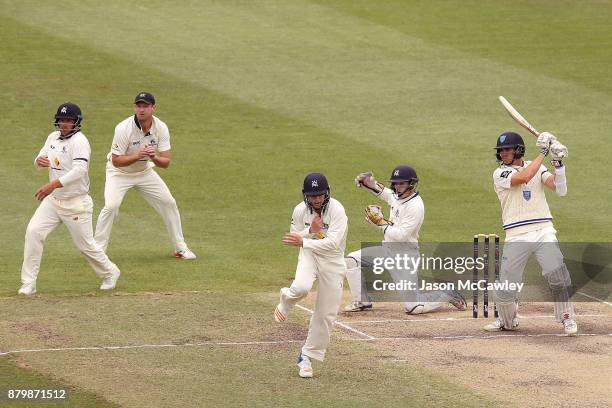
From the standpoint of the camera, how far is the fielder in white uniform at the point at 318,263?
11914 millimetres

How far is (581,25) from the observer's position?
29.5 m

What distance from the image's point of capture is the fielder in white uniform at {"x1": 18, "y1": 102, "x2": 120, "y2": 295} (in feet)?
48.6

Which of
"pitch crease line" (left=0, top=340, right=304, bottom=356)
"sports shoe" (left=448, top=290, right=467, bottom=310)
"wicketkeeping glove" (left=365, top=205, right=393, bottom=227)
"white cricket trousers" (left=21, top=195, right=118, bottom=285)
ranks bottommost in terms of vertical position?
"pitch crease line" (left=0, top=340, right=304, bottom=356)

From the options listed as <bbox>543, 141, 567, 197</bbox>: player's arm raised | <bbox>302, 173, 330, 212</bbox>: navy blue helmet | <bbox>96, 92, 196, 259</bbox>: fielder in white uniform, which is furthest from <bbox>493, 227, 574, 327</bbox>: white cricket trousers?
<bbox>96, 92, 196, 259</bbox>: fielder in white uniform

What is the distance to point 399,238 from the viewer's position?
14586mm

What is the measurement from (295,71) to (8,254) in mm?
10220

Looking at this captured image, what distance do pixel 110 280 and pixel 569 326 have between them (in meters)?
5.62

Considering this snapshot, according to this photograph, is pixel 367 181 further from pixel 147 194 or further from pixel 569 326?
pixel 147 194

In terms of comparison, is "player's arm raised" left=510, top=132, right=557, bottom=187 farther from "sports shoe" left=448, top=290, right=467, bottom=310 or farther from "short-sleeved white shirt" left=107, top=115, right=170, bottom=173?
"short-sleeved white shirt" left=107, top=115, right=170, bottom=173

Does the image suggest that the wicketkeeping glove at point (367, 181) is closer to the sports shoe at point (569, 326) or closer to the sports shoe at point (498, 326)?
the sports shoe at point (498, 326)

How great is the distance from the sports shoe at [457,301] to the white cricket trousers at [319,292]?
2989 millimetres

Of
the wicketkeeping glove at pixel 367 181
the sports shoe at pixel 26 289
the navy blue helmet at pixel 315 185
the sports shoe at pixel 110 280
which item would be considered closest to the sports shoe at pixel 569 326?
the wicketkeeping glove at pixel 367 181

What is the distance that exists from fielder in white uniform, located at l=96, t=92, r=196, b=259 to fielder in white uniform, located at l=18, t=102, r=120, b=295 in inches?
47.0

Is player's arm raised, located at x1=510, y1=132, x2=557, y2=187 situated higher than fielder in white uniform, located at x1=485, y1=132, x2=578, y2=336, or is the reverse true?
player's arm raised, located at x1=510, y1=132, x2=557, y2=187
